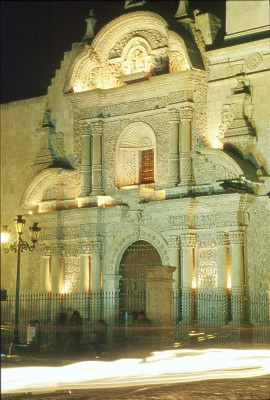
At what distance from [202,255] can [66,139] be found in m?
6.55

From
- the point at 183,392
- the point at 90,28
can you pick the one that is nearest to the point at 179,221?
the point at 90,28

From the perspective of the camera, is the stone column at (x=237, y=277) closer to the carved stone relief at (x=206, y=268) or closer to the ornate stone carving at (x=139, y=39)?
the carved stone relief at (x=206, y=268)

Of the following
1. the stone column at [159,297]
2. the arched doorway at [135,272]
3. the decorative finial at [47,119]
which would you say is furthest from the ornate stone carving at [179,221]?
the decorative finial at [47,119]

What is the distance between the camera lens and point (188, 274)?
23938 millimetres

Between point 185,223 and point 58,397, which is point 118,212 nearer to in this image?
point 185,223

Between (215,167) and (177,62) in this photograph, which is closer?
(215,167)

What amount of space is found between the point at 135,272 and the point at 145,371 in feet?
40.5

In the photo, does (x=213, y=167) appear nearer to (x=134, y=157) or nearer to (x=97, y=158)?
(x=134, y=157)

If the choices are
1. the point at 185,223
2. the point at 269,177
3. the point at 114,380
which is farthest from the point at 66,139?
the point at 114,380

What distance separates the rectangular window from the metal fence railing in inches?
135

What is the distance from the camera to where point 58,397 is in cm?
1130

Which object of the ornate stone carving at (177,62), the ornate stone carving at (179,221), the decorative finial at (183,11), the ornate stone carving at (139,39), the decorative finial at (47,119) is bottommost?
the ornate stone carving at (179,221)

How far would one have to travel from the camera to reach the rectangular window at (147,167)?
26.0 m

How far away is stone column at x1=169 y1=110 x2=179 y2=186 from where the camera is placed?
80.7 feet
